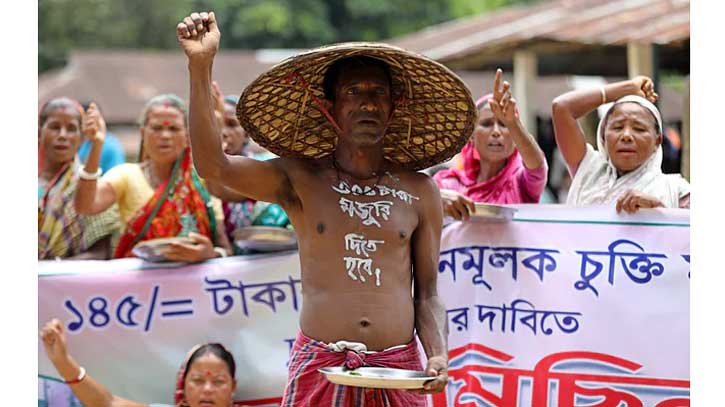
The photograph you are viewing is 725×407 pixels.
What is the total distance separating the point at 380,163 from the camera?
390 centimetres

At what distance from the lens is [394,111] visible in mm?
3914

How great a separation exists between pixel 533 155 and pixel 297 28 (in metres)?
21.8

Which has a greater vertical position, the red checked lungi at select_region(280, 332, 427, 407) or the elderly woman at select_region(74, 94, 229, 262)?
the elderly woman at select_region(74, 94, 229, 262)

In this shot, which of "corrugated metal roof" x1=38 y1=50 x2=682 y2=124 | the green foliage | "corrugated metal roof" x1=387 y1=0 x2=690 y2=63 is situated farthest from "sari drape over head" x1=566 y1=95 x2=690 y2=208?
the green foliage

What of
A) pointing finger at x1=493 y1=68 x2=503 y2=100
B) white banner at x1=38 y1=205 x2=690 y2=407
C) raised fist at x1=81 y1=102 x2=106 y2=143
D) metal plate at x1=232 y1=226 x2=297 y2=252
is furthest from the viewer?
raised fist at x1=81 y1=102 x2=106 y2=143

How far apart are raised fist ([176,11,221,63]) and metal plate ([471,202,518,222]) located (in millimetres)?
1896

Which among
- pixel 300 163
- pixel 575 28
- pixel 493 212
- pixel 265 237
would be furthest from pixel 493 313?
pixel 575 28

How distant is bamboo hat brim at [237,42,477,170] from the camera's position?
3758 millimetres

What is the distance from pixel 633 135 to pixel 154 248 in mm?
2300

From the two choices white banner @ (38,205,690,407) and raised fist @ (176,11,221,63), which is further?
white banner @ (38,205,690,407)

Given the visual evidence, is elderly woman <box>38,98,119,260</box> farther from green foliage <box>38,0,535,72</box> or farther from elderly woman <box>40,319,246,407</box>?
green foliage <box>38,0,535,72</box>

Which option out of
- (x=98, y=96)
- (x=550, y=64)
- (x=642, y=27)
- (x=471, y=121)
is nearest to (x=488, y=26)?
(x=550, y=64)

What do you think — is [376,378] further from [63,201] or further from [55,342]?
[63,201]

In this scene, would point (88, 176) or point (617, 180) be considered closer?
point (617, 180)
